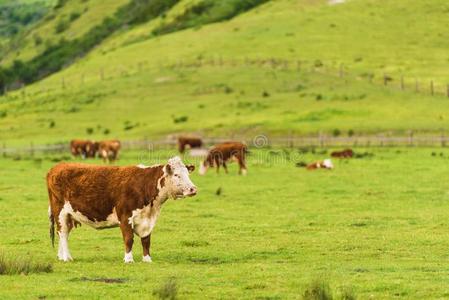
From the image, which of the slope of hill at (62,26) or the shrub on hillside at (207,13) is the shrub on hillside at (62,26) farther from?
the shrub on hillside at (207,13)

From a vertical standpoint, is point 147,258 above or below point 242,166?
above

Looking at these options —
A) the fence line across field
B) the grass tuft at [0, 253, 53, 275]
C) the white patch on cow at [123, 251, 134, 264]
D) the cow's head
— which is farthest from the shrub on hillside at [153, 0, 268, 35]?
the grass tuft at [0, 253, 53, 275]

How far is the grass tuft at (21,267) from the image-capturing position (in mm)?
19047

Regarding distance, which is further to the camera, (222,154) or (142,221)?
(222,154)

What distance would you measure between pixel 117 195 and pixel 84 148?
141ft

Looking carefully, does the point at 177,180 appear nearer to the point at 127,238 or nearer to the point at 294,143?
the point at 127,238

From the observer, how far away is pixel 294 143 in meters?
65.4

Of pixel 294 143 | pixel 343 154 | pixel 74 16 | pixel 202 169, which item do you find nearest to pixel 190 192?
pixel 202 169

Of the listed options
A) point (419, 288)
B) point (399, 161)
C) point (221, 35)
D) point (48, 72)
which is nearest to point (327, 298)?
point (419, 288)

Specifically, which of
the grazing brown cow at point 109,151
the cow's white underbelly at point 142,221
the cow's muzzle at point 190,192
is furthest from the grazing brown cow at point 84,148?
the cow's muzzle at point 190,192

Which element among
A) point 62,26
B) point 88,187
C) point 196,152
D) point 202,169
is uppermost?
point 62,26

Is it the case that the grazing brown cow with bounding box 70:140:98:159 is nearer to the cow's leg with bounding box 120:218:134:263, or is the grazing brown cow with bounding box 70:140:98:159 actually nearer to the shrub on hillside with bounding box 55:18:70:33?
the cow's leg with bounding box 120:218:134:263

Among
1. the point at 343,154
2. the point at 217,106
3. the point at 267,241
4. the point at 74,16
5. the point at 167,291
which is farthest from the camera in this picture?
Result: the point at 74,16

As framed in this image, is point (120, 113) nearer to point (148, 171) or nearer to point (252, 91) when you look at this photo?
point (252, 91)
